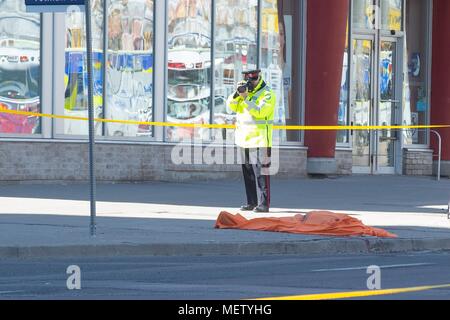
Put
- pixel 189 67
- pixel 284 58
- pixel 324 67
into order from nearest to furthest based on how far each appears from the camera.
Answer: pixel 189 67 < pixel 324 67 < pixel 284 58

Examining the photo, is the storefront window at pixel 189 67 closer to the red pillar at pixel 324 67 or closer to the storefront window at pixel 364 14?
the red pillar at pixel 324 67

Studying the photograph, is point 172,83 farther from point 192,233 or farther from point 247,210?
point 192,233

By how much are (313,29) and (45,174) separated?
22.9 feet

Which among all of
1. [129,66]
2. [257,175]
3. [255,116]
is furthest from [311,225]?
[129,66]

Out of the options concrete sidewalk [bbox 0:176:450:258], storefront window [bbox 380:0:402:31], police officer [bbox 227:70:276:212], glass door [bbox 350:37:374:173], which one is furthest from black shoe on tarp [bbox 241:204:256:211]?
storefront window [bbox 380:0:402:31]

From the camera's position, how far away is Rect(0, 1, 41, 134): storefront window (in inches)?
869

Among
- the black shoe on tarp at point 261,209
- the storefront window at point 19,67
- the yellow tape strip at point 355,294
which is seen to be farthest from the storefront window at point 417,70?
the yellow tape strip at point 355,294

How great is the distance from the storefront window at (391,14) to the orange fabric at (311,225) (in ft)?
44.0

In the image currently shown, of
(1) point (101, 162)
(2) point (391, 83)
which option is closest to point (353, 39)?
(2) point (391, 83)

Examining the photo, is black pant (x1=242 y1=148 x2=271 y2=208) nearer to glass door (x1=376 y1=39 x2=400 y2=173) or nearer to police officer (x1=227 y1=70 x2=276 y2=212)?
police officer (x1=227 y1=70 x2=276 y2=212)

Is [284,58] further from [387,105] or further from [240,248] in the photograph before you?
[240,248]

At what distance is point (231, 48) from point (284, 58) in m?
1.46

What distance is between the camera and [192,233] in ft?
49.2

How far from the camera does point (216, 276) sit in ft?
38.0
